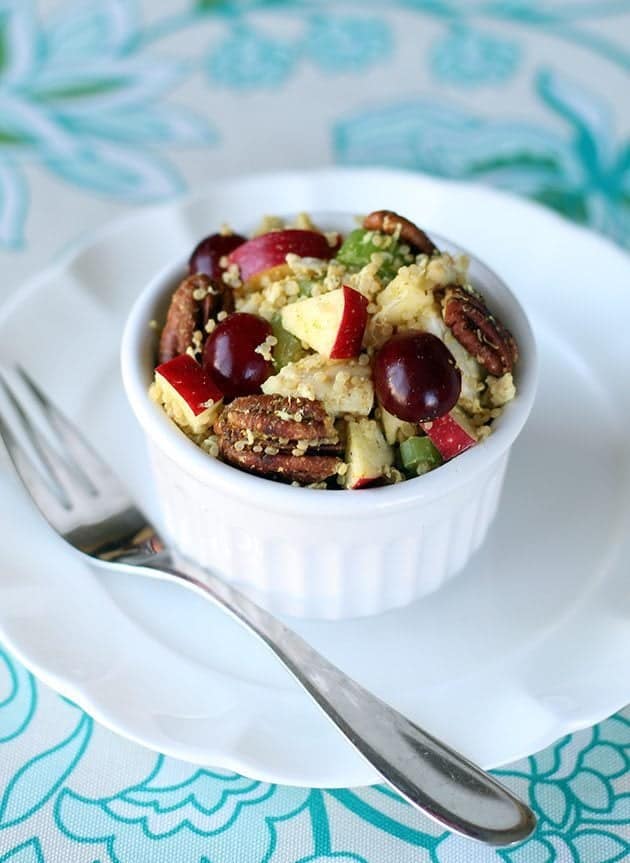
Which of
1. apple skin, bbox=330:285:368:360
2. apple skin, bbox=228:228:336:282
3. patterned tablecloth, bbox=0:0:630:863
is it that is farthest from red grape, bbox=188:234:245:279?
patterned tablecloth, bbox=0:0:630:863

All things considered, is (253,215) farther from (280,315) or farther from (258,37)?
(258,37)

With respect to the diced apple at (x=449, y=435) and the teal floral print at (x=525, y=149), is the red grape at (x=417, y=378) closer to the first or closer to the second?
the diced apple at (x=449, y=435)

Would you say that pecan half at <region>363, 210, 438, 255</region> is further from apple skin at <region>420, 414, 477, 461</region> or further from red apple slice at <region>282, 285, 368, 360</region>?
apple skin at <region>420, 414, 477, 461</region>

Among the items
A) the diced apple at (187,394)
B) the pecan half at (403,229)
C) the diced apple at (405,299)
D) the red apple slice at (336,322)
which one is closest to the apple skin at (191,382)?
the diced apple at (187,394)

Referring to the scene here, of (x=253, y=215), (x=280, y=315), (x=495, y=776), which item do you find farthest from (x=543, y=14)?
(x=495, y=776)

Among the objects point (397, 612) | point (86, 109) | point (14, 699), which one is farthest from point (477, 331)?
point (86, 109)

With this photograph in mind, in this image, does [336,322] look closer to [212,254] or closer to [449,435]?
[449,435]
